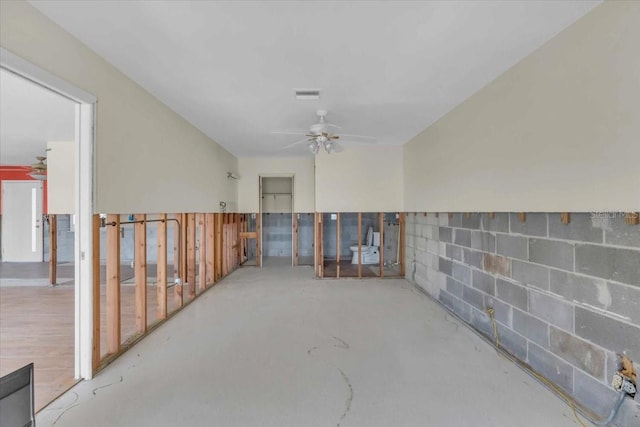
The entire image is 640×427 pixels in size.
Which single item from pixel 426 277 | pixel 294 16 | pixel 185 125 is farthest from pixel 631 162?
pixel 185 125

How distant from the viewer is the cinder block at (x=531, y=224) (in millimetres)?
2133

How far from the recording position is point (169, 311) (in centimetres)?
346

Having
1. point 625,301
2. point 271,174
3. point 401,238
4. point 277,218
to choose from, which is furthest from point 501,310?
point 277,218

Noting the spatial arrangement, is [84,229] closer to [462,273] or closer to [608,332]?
[608,332]

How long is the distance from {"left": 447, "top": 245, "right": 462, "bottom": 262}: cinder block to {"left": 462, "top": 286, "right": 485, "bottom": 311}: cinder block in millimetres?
373

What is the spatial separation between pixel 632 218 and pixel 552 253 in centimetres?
61

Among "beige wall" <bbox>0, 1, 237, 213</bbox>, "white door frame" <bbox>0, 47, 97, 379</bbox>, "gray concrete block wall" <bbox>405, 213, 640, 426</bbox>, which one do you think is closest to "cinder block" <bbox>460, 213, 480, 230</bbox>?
"gray concrete block wall" <bbox>405, 213, 640, 426</bbox>

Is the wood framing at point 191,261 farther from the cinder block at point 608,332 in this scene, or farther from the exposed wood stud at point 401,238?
the cinder block at point 608,332

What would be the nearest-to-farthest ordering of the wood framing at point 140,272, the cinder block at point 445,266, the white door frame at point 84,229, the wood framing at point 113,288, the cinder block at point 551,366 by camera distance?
the cinder block at point 551,366 → the white door frame at point 84,229 → the wood framing at point 113,288 → the wood framing at point 140,272 → the cinder block at point 445,266

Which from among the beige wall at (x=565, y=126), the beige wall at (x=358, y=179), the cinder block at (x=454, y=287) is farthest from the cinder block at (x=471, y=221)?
the beige wall at (x=358, y=179)

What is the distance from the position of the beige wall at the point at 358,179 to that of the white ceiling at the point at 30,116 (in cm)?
357

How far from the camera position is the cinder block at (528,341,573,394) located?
1909mm

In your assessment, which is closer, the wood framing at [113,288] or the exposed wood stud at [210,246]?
Answer: the wood framing at [113,288]

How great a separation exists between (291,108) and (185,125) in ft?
5.03
